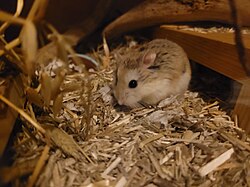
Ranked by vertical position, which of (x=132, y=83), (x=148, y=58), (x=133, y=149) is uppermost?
(x=148, y=58)

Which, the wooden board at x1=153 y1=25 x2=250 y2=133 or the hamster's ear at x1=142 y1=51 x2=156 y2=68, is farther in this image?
the hamster's ear at x1=142 y1=51 x2=156 y2=68

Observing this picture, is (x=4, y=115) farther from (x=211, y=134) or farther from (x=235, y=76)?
(x=235, y=76)

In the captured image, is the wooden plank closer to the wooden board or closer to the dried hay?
the wooden board

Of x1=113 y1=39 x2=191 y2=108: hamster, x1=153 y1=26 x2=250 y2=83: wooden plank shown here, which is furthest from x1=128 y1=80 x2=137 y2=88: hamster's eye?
x1=153 y1=26 x2=250 y2=83: wooden plank

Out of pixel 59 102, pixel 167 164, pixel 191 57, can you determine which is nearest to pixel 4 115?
pixel 59 102

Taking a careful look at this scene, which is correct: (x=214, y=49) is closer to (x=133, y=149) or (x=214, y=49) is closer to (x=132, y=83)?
(x=132, y=83)

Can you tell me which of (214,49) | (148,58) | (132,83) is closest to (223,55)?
(214,49)
